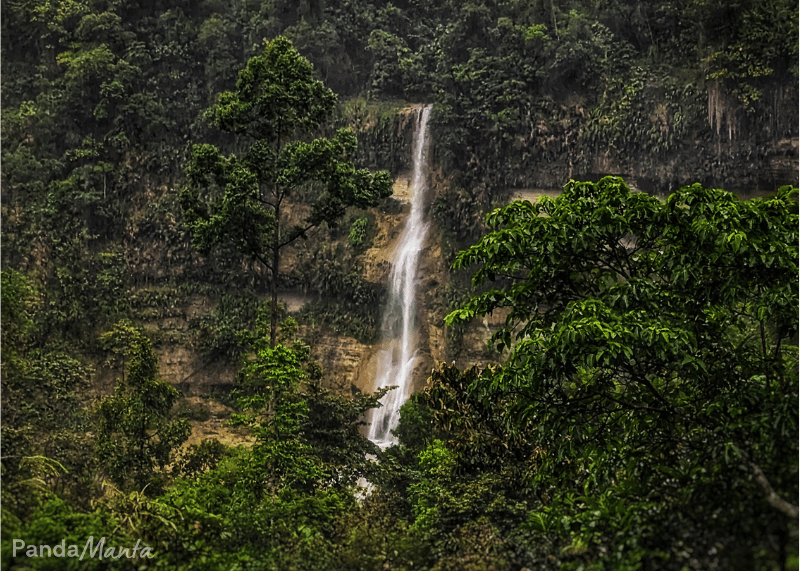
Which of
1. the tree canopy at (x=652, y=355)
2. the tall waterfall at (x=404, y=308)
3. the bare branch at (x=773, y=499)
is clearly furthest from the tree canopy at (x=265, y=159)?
the tall waterfall at (x=404, y=308)

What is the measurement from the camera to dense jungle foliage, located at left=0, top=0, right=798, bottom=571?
653 cm

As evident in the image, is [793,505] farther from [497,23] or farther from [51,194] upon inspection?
[51,194]

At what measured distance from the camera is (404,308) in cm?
2348

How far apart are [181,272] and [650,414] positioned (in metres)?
20.3

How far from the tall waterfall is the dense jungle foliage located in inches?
25.6

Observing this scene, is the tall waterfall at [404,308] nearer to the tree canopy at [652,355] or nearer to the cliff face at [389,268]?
the cliff face at [389,268]

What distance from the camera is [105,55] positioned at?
2455 centimetres

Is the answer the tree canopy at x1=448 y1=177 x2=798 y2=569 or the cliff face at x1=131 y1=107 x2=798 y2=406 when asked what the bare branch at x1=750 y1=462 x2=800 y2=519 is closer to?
the tree canopy at x1=448 y1=177 x2=798 y2=569

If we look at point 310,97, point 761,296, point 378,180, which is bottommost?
point 761,296

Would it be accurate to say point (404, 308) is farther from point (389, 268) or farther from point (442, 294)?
point (389, 268)

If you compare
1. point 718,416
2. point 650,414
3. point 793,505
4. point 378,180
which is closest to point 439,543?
point 650,414

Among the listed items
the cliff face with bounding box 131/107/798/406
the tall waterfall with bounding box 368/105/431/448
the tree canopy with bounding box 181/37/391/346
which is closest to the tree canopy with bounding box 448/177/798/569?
the tree canopy with bounding box 181/37/391/346

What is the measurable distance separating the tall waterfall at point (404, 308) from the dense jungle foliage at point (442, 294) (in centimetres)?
65

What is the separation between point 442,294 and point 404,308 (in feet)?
4.17
